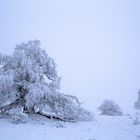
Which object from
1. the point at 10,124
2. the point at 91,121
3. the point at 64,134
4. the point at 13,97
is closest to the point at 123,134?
the point at 64,134

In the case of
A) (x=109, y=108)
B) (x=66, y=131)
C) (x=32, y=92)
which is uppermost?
(x=109, y=108)

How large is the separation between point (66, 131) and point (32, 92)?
3.80 metres

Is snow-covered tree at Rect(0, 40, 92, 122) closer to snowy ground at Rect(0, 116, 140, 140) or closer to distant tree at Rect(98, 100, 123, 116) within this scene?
snowy ground at Rect(0, 116, 140, 140)

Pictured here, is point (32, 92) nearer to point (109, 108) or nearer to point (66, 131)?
point (66, 131)

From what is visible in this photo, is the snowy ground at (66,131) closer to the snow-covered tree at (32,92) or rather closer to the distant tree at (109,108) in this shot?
the snow-covered tree at (32,92)

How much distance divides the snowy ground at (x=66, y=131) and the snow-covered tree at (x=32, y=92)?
3.81ft

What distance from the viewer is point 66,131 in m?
14.4

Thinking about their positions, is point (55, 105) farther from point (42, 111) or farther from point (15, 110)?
point (15, 110)

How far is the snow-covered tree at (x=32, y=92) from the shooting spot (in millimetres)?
16906

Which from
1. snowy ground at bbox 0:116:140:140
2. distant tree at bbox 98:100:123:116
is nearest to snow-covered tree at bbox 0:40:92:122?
snowy ground at bbox 0:116:140:140

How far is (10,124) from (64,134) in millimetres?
3594

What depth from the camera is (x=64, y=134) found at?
13.6 meters

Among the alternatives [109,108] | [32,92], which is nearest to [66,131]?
[32,92]

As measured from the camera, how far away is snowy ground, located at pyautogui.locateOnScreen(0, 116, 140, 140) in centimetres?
1286
